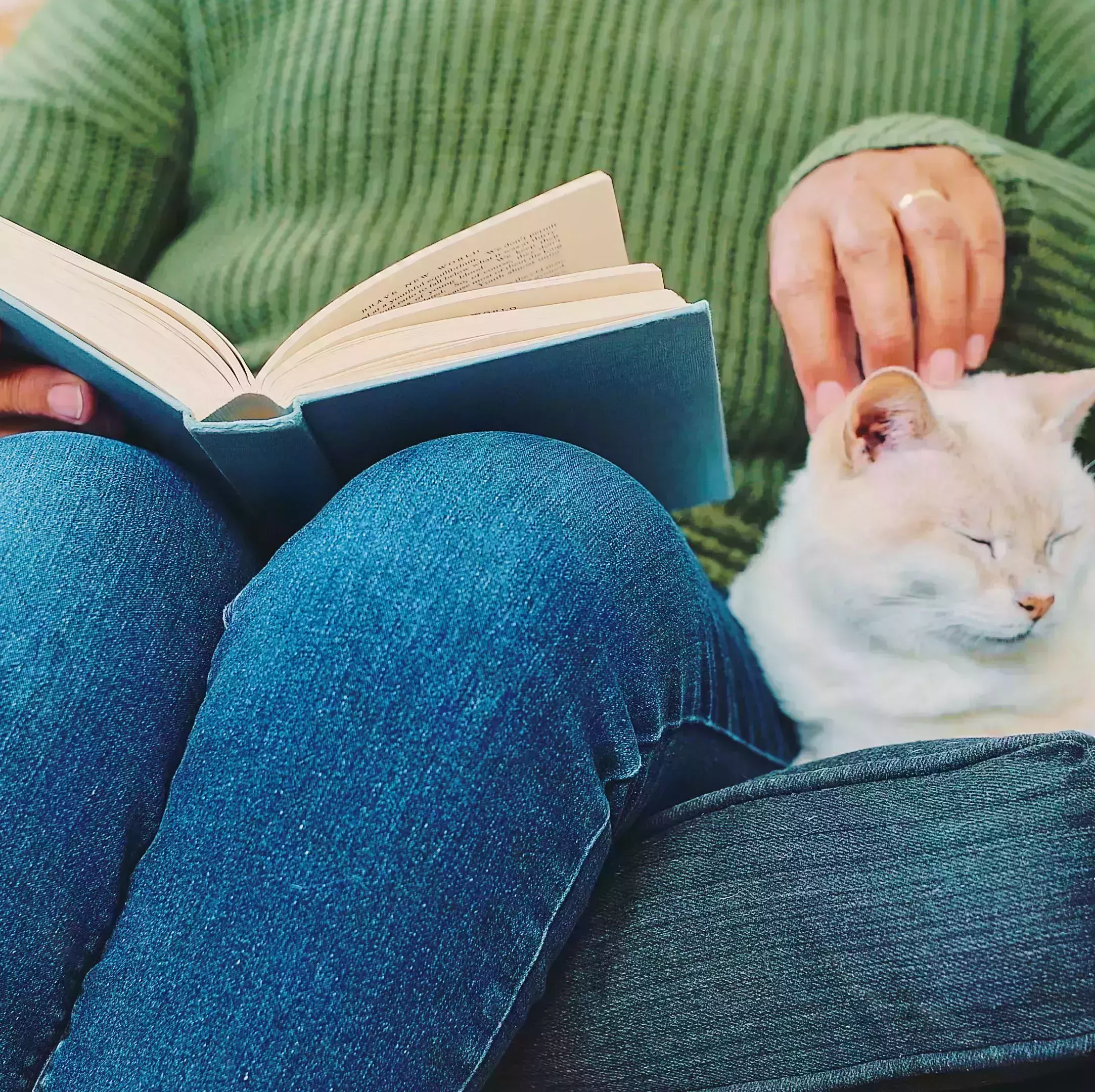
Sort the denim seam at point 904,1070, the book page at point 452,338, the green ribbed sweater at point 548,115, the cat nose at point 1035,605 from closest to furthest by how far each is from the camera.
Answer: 1. the denim seam at point 904,1070
2. the book page at point 452,338
3. the cat nose at point 1035,605
4. the green ribbed sweater at point 548,115

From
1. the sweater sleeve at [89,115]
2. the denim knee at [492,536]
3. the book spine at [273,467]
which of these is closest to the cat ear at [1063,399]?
the denim knee at [492,536]

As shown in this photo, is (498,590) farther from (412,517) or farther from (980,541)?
(980,541)

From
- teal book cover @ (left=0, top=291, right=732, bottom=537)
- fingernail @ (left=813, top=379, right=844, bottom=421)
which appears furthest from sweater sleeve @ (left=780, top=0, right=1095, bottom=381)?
teal book cover @ (left=0, top=291, right=732, bottom=537)

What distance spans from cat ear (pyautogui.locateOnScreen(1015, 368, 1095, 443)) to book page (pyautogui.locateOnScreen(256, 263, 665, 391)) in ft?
1.13

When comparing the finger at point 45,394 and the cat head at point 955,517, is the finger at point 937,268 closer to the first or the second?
the cat head at point 955,517

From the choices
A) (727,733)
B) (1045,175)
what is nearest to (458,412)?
(727,733)

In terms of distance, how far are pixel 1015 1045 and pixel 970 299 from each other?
530 mm

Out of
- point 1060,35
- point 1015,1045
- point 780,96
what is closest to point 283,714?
point 1015,1045

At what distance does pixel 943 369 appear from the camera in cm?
70

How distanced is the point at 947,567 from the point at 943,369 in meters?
0.18

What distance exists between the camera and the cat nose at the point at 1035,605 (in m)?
0.61

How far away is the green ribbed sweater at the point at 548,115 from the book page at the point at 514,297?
33 cm

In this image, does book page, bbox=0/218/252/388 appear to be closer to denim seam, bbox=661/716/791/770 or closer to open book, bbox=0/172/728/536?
open book, bbox=0/172/728/536

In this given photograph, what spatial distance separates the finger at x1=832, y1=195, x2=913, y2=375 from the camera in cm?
66
